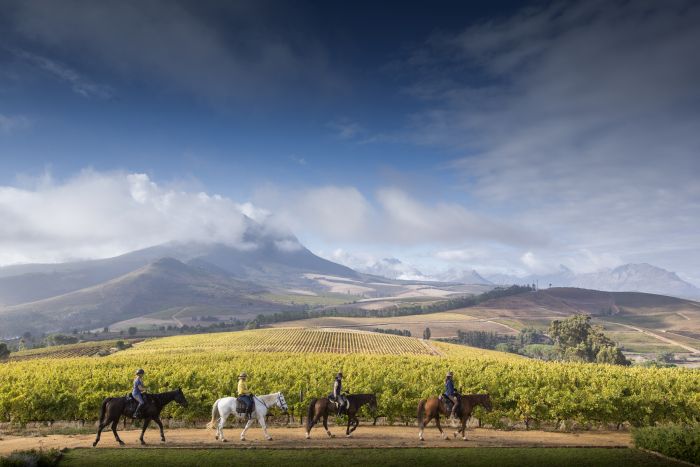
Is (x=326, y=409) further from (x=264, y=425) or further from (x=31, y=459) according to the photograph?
(x=31, y=459)

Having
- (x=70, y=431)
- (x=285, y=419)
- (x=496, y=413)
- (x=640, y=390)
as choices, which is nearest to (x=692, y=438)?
(x=496, y=413)

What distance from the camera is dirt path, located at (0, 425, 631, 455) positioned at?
21.7 m

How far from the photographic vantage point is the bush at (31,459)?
1630 cm

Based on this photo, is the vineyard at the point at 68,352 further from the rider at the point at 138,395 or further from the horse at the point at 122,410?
the rider at the point at 138,395

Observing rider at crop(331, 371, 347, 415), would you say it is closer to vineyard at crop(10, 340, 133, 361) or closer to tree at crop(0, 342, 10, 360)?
vineyard at crop(10, 340, 133, 361)

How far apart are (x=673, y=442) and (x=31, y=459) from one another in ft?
96.5

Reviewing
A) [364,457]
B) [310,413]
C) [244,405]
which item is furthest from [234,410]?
[364,457]

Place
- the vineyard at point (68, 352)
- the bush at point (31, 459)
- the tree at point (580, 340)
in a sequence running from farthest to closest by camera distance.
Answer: the vineyard at point (68, 352), the tree at point (580, 340), the bush at point (31, 459)

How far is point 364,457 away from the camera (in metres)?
19.4

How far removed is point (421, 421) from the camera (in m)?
23.1

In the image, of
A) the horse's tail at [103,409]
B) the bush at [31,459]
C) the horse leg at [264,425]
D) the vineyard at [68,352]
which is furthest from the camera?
the vineyard at [68,352]

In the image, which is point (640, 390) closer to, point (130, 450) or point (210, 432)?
point (210, 432)

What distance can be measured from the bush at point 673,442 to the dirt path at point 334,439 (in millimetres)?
1725

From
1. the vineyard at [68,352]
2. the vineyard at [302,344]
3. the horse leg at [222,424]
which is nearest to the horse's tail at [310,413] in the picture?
the horse leg at [222,424]
